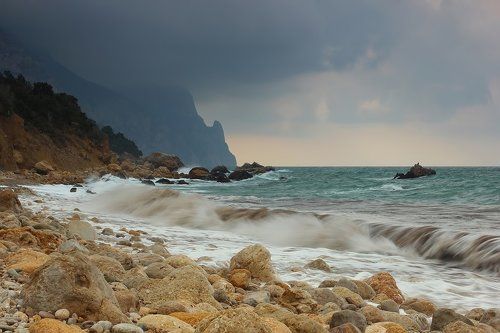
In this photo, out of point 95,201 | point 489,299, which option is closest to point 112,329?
point 489,299

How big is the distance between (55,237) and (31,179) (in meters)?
25.8

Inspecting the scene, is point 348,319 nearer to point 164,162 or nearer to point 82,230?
point 82,230

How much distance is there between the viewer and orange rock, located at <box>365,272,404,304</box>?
619 centimetres

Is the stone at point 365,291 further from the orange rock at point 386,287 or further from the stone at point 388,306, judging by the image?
the stone at point 388,306

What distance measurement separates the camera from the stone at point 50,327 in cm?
300

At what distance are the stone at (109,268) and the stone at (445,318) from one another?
3341mm

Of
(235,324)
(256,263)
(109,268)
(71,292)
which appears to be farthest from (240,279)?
(235,324)

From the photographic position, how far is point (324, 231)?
13375mm

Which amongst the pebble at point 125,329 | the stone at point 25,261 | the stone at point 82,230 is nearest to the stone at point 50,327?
the pebble at point 125,329

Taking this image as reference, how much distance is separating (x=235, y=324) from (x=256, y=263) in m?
4.06

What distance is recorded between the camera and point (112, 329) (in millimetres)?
3293

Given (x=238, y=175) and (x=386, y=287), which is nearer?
(x=386, y=287)

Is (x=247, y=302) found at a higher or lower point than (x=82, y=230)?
lower

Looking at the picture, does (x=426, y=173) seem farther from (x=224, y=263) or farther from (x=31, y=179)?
(x=224, y=263)
